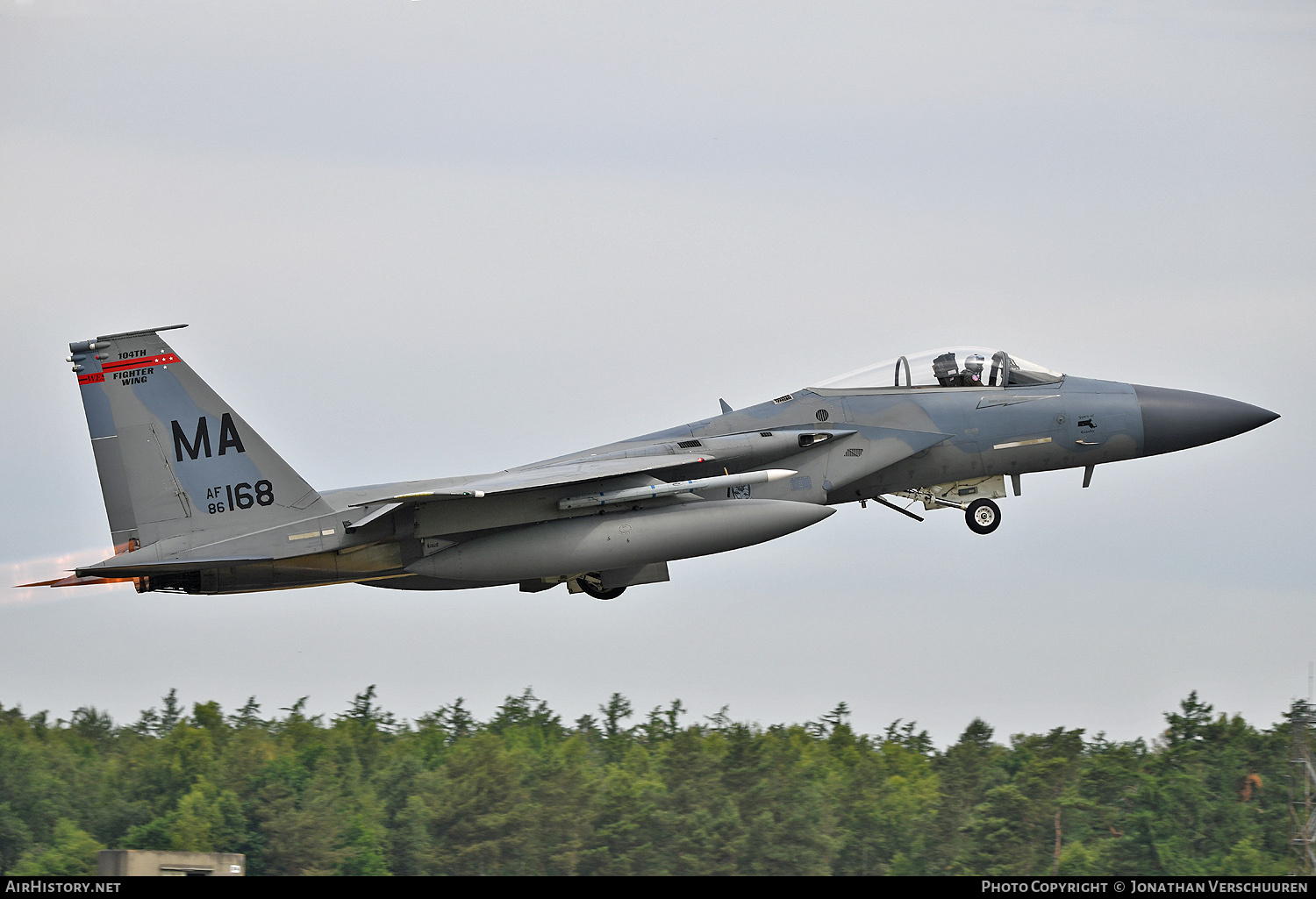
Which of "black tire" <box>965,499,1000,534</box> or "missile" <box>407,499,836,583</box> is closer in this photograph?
"missile" <box>407,499,836,583</box>

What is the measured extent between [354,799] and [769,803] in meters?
16.1

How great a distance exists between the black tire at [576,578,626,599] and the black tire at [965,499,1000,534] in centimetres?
512

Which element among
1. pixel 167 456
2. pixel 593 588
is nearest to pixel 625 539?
pixel 593 588

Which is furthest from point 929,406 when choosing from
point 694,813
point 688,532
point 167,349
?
point 694,813

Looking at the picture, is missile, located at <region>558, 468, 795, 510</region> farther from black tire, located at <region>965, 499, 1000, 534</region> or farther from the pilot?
black tire, located at <region>965, 499, 1000, 534</region>

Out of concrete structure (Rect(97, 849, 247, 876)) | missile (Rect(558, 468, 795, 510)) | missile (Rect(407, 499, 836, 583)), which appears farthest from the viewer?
concrete structure (Rect(97, 849, 247, 876))

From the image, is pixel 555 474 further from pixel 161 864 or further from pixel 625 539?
pixel 161 864

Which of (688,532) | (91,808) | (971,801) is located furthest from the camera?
(971,801)

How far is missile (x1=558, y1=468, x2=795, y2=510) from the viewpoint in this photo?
18297 mm

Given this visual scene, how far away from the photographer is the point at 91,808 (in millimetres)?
53938

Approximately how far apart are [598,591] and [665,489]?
2858 mm

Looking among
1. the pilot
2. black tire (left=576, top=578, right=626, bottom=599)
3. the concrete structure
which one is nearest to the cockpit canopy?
the pilot

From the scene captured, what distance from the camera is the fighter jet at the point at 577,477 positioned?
18.3 meters
